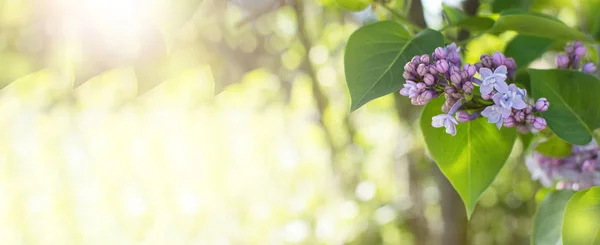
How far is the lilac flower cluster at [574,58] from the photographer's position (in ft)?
1.28

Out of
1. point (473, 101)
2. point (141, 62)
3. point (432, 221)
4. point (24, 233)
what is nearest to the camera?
point (473, 101)

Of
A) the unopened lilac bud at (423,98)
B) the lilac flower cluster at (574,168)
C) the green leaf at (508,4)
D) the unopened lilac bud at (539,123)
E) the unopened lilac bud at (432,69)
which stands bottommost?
the lilac flower cluster at (574,168)

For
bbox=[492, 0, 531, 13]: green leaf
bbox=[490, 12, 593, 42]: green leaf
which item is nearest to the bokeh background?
bbox=[492, 0, 531, 13]: green leaf

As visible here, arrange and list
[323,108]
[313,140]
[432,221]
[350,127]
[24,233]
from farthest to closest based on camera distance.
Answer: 1. [24,233]
2. [313,140]
3. [350,127]
4. [323,108]
5. [432,221]

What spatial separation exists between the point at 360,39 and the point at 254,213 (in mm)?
1047

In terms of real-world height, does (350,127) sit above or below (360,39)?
below

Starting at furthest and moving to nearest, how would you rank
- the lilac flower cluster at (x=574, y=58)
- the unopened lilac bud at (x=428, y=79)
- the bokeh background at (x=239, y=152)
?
the bokeh background at (x=239, y=152)
the lilac flower cluster at (x=574, y=58)
the unopened lilac bud at (x=428, y=79)

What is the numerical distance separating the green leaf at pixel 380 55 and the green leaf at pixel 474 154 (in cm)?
3

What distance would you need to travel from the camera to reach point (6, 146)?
4.65 ft

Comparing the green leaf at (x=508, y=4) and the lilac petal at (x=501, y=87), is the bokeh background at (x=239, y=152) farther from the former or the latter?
the lilac petal at (x=501, y=87)

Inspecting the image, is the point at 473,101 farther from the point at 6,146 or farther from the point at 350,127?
the point at 6,146

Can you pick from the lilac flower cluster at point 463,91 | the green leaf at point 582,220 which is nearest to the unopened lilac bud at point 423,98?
the lilac flower cluster at point 463,91

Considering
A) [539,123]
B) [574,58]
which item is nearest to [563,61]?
[574,58]

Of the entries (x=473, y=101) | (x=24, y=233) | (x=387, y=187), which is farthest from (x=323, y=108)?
(x=24, y=233)
